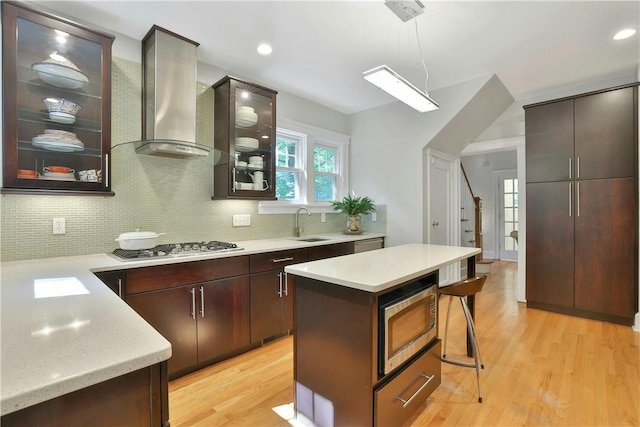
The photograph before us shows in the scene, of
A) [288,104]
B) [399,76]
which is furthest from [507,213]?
[399,76]

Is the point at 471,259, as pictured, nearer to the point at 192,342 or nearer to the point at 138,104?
the point at 192,342

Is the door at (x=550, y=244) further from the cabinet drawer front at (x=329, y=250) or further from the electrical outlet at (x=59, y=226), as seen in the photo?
the electrical outlet at (x=59, y=226)

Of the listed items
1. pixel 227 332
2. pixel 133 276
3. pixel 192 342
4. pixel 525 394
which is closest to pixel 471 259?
pixel 525 394

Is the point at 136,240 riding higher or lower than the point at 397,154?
lower

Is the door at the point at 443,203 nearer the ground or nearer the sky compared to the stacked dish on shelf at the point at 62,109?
nearer the ground

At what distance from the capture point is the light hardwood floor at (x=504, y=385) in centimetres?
181

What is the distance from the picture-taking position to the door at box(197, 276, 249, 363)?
2299 mm

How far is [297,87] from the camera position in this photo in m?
3.55

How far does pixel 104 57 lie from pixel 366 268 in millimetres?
2253

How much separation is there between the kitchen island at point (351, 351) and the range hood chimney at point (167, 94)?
151 cm

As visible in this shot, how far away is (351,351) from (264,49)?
252cm

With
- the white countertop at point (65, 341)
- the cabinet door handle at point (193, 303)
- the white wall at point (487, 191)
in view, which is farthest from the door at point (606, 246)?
the white countertop at point (65, 341)

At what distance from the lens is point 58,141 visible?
199 cm

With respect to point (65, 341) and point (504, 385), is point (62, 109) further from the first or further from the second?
Answer: point (504, 385)
